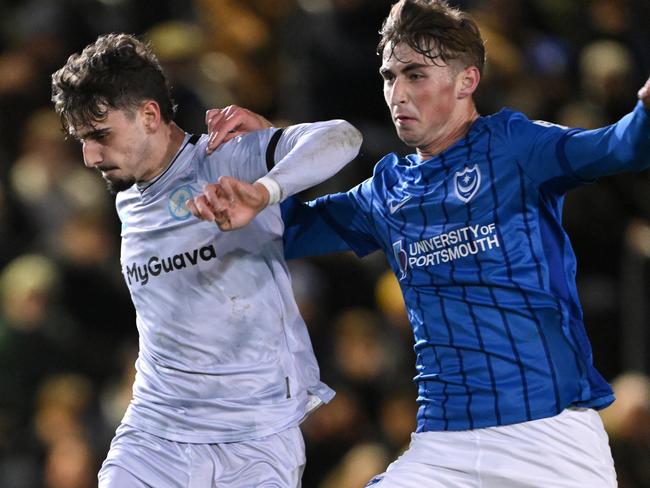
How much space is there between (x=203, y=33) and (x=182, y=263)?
12.1ft

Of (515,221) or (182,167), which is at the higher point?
(182,167)

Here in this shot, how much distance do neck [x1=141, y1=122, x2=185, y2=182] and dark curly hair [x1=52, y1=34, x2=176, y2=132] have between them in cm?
5

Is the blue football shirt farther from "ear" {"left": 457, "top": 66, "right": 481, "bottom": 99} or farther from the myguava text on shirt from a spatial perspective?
the myguava text on shirt

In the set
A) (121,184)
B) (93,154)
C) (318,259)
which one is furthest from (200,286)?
(318,259)

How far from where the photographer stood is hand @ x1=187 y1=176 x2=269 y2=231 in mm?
3291

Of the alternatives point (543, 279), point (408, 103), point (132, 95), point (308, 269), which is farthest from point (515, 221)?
point (308, 269)

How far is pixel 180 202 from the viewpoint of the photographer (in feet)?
12.5

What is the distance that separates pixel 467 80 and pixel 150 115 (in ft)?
3.10

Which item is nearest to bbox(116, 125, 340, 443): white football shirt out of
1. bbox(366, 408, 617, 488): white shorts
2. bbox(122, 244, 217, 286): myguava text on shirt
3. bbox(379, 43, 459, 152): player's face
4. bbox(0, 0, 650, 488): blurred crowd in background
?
bbox(122, 244, 217, 286): myguava text on shirt

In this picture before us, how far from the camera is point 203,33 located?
7250mm

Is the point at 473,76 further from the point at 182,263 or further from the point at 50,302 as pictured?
the point at 50,302

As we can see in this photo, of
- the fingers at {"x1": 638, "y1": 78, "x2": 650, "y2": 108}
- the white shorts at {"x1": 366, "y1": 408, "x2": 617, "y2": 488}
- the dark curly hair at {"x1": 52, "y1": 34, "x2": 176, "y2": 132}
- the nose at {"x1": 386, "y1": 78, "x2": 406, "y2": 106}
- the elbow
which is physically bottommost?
the white shorts at {"x1": 366, "y1": 408, "x2": 617, "y2": 488}

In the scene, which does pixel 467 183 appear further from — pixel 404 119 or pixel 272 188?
pixel 272 188

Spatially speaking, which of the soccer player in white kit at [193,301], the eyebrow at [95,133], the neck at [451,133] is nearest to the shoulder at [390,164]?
the neck at [451,133]
